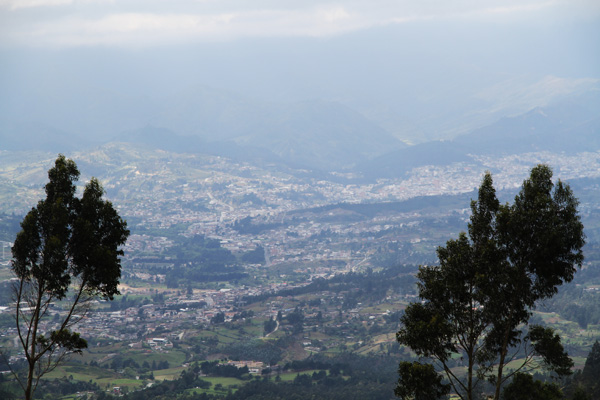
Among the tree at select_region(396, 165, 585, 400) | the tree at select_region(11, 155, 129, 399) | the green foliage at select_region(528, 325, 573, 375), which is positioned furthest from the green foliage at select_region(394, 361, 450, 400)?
the tree at select_region(11, 155, 129, 399)

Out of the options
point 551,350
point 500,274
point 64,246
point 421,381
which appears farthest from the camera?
point 551,350

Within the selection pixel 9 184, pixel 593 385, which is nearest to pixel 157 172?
pixel 9 184

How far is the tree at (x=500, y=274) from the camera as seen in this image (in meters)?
16.3

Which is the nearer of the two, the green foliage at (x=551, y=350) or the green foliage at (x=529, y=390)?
the green foliage at (x=529, y=390)

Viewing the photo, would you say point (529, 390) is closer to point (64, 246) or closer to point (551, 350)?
point (551, 350)

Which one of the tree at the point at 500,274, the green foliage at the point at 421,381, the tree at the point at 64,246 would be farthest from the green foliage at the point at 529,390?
the tree at the point at 64,246

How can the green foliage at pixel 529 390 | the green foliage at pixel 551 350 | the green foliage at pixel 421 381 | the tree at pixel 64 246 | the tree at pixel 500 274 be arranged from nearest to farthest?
the tree at pixel 500 274 < the tree at pixel 64 246 < the green foliage at pixel 421 381 < the green foliage at pixel 529 390 < the green foliage at pixel 551 350

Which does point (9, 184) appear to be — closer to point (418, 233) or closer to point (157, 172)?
point (157, 172)

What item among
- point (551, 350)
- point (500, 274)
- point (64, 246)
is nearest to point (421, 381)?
point (500, 274)

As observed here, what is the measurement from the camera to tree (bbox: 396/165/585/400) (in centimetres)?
1631

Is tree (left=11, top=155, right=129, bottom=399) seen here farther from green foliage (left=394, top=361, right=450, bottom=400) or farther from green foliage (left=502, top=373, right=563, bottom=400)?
green foliage (left=502, top=373, right=563, bottom=400)

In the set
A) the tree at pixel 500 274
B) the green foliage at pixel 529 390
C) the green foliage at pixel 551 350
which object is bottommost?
the green foliage at pixel 529 390

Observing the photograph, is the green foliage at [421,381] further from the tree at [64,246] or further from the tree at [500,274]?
the tree at [64,246]

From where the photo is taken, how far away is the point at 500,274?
16.4 metres
